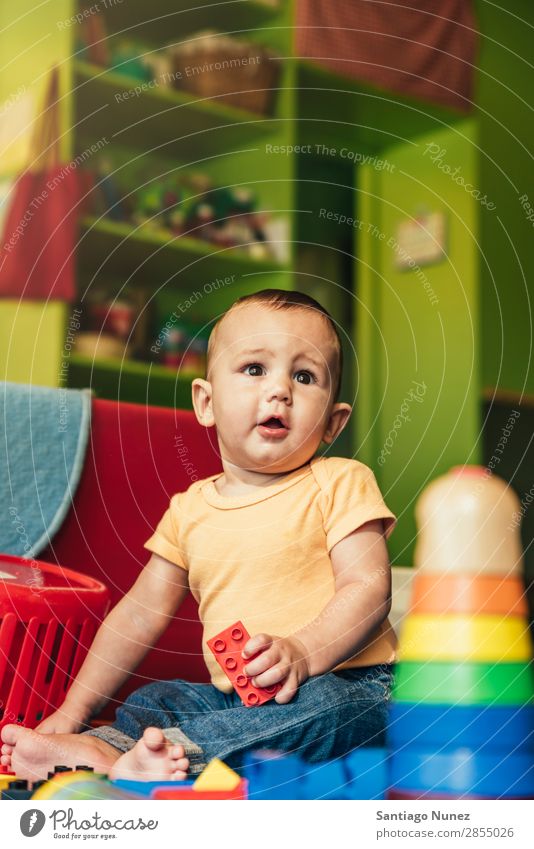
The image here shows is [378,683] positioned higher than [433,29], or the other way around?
[433,29]

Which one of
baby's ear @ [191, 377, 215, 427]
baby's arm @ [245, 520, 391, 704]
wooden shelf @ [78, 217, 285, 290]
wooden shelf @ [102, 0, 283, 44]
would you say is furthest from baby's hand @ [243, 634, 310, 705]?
wooden shelf @ [102, 0, 283, 44]

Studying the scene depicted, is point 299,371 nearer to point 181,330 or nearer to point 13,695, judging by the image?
point 13,695

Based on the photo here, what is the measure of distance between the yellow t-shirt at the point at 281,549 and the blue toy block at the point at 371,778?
0.11 m

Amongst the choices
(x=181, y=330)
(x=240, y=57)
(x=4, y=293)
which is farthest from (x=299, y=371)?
(x=240, y=57)

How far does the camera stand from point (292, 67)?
1.87 meters

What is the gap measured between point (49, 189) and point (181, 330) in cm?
32

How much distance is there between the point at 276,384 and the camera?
691 millimetres

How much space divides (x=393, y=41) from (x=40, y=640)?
1554 millimetres

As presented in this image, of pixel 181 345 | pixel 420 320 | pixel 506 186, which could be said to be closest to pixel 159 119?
pixel 181 345

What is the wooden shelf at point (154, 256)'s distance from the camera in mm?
1545

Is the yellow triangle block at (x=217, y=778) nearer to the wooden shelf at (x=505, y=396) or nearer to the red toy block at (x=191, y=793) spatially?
the red toy block at (x=191, y=793)

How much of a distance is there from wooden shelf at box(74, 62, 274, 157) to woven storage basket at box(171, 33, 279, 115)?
2 centimetres

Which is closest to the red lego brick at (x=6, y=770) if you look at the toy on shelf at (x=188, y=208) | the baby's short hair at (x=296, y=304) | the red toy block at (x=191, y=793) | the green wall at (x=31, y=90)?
the red toy block at (x=191, y=793)
